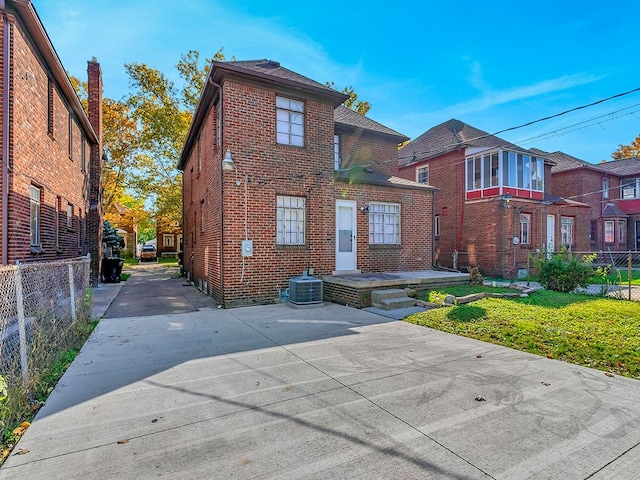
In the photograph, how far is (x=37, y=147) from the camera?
790 cm

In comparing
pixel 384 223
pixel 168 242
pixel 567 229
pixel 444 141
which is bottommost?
pixel 168 242

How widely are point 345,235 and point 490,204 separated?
950 cm

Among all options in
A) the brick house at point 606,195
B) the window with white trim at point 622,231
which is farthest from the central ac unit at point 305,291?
the window with white trim at point 622,231

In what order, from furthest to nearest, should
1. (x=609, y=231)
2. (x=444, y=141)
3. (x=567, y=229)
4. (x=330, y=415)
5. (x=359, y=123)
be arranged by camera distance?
(x=609, y=231), (x=567, y=229), (x=444, y=141), (x=359, y=123), (x=330, y=415)

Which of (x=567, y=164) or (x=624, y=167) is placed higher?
(x=624, y=167)

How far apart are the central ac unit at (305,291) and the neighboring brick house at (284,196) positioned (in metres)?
0.81

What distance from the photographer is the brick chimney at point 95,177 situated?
14.3 meters

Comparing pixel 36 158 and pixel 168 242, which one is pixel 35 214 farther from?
pixel 168 242

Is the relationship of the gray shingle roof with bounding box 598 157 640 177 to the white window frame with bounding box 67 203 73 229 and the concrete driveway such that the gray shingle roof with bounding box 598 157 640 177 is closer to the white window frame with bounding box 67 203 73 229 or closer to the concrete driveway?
the concrete driveway

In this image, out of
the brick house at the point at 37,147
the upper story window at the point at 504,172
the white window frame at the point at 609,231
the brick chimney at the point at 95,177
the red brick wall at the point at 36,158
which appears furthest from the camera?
the white window frame at the point at 609,231

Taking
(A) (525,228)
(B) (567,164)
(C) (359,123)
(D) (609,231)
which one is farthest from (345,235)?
(D) (609,231)

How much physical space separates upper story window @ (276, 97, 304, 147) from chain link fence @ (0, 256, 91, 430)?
618cm

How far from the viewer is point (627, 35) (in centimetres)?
788

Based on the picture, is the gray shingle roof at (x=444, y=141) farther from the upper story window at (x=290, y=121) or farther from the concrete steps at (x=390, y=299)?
the concrete steps at (x=390, y=299)
